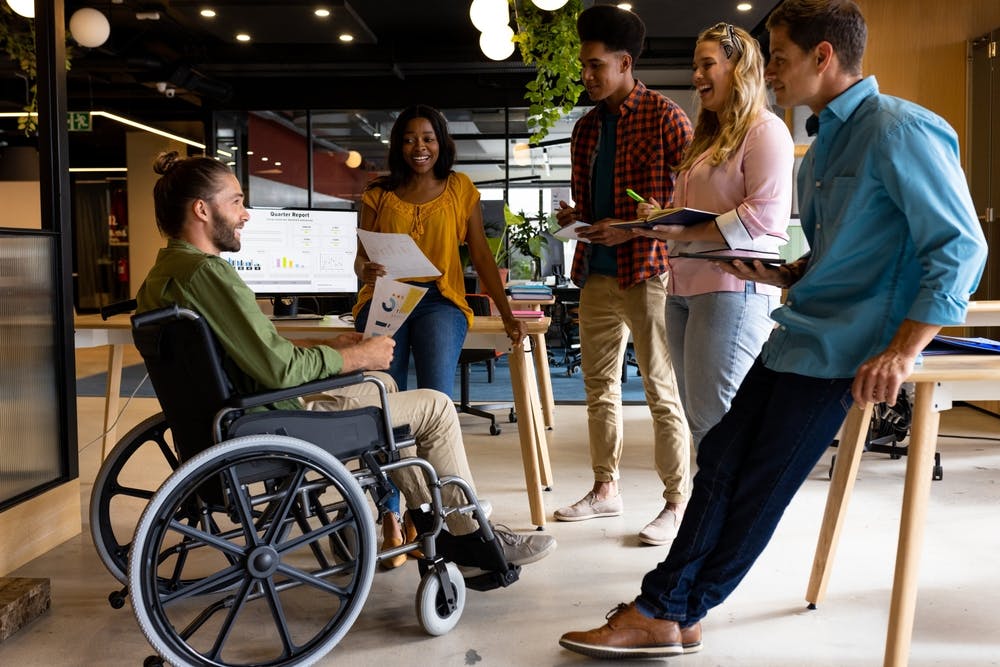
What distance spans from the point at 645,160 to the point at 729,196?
0.53 meters

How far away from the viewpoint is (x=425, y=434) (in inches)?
91.0

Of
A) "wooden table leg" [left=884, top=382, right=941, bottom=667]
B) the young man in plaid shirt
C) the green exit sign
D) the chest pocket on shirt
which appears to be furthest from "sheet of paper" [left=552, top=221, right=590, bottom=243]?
the green exit sign

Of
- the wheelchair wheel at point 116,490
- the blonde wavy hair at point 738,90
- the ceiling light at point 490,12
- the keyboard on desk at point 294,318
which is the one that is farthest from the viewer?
the ceiling light at point 490,12

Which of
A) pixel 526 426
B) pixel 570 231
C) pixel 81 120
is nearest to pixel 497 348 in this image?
pixel 526 426

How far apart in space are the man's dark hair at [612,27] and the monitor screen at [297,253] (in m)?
1.65

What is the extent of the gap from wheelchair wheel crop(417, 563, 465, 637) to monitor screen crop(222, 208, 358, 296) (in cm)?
209

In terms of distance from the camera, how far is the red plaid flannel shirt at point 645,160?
2.94 meters

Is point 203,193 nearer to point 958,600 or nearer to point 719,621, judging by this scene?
point 719,621

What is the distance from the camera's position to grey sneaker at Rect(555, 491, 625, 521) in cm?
329

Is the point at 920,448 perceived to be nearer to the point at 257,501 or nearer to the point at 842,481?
the point at 842,481

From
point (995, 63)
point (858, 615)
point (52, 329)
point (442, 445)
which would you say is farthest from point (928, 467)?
point (995, 63)

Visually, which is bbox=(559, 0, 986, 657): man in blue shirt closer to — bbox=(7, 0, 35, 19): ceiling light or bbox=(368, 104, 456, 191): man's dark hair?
bbox=(368, 104, 456, 191): man's dark hair

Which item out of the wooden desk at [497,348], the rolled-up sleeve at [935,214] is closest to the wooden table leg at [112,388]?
the wooden desk at [497,348]

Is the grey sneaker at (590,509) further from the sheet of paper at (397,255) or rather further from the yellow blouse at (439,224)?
the sheet of paper at (397,255)
